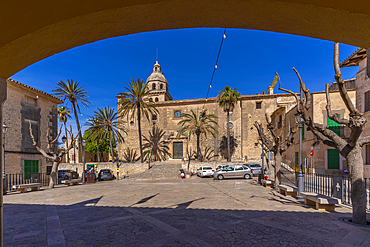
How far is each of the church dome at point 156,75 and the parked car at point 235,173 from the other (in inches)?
1199

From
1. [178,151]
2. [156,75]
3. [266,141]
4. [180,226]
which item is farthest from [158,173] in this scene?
[156,75]

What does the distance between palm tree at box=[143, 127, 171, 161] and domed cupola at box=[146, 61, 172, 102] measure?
8046mm

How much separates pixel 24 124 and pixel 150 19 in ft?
74.1

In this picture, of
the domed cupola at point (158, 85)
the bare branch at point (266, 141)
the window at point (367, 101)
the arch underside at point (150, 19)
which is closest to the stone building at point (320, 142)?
the window at point (367, 101)

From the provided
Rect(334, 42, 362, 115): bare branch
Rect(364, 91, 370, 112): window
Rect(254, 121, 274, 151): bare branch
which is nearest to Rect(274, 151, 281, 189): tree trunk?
Rect(254, 121, 274, 151): bare branch

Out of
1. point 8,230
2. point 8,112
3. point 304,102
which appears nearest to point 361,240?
point 304,102

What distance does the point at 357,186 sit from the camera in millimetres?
6625

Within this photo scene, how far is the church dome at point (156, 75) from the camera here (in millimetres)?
49406

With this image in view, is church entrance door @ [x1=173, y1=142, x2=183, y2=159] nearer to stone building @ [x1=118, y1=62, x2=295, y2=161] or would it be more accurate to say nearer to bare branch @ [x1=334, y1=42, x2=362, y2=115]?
stone building @ [x1=118, y1=62, x2=295, y2=161]

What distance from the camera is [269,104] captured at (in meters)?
38.2

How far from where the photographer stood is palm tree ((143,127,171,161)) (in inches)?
1624

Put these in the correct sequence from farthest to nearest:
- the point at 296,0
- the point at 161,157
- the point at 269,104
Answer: the point at 161,157
the point at 269,104
the point at 296,0

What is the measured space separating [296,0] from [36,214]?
949cm

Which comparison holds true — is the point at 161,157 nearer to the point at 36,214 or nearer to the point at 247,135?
the point at 247,135
